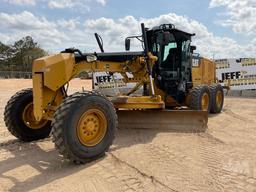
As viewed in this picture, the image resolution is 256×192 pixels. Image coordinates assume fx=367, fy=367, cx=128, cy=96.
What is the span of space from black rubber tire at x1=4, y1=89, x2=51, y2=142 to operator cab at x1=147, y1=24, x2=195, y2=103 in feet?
11.9

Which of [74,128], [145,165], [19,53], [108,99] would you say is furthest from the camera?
[19,53]

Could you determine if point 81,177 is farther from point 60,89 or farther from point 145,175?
point 60,89

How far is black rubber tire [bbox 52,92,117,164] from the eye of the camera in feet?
18.1

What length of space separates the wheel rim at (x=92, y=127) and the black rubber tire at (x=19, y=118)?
1.93 meters

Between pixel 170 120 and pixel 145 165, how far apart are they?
2.73m

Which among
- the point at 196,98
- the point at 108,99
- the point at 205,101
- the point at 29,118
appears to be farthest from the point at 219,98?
the point at 29,118

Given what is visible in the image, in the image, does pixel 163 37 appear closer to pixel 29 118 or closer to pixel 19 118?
pixel 29 118

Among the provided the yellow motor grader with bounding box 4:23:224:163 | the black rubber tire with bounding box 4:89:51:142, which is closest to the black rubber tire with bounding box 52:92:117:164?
the yellow motor grader with bounding box 4:23:224:163

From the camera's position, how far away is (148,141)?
7430 millimetres

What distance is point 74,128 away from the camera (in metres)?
5.65

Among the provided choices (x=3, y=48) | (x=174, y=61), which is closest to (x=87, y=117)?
(x=174, y=61)

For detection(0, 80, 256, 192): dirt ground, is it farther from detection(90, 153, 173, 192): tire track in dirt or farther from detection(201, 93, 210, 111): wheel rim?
detection(201, 93, 210, 111): wheel rim

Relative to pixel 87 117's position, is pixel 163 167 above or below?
below

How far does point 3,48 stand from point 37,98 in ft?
200
